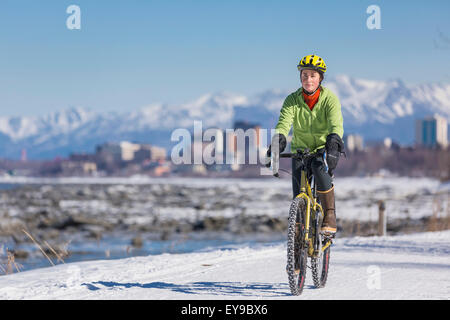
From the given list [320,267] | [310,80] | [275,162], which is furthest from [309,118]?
[320,267]

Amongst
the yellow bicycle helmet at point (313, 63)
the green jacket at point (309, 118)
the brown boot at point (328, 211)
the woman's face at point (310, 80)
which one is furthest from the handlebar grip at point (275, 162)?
the yellow bicycle helmet at point (313, 63)

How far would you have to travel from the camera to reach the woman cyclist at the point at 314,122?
6586 mm

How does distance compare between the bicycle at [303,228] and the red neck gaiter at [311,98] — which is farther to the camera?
the red neck gaiter at [311,98]

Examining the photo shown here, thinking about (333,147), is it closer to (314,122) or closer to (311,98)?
(314,122)

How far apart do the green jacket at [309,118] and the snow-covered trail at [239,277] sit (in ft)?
5.18

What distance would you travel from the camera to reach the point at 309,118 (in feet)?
22.1

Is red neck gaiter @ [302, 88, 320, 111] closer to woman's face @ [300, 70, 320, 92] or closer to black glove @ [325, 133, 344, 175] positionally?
woman's face @ [300, 70, 320, 92]

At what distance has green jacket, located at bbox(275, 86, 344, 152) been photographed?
6.65 metres

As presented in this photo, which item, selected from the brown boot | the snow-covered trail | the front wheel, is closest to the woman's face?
the brown boot

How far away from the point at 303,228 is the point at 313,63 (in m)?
1.63

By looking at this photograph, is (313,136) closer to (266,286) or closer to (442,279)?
(266,286)

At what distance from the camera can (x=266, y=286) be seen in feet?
24.1

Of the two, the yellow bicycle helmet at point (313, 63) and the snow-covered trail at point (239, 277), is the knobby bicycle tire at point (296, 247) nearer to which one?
the snow-covered trail at point (239, 277)
